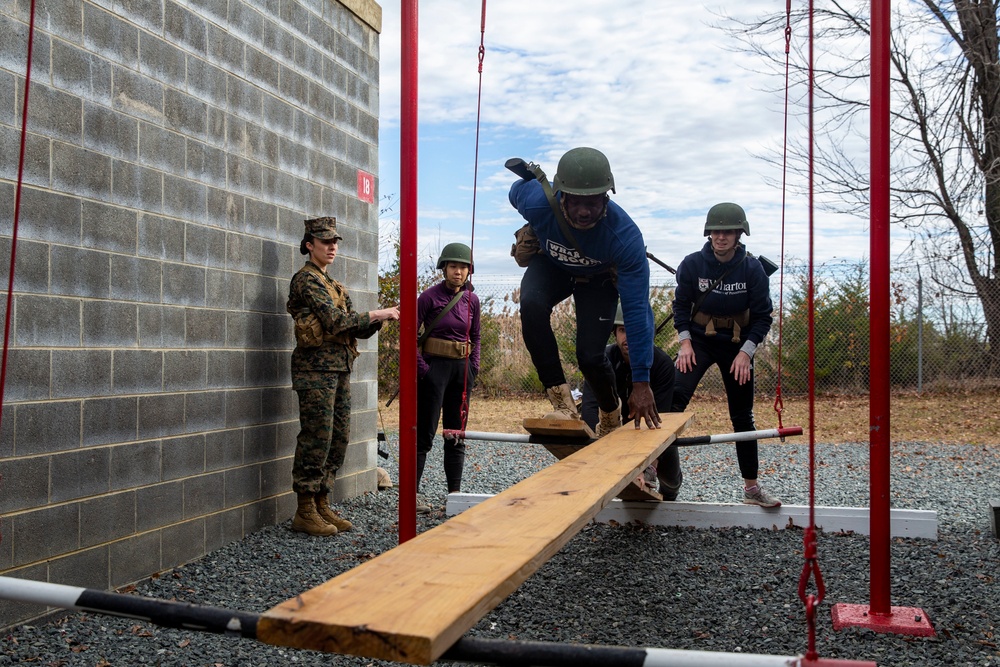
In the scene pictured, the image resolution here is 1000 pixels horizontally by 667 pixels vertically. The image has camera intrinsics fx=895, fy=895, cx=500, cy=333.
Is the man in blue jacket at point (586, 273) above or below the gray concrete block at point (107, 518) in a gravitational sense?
above

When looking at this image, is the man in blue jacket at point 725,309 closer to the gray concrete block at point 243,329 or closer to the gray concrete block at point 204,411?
the gray concrete block at point 243,329

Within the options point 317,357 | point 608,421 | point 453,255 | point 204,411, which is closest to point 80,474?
point 204,411

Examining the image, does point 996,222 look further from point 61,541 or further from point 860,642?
point 61,541

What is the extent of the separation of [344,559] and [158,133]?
8.50 feet

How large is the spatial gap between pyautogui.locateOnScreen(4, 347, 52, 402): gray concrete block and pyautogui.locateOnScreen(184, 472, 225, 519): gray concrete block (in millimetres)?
1259

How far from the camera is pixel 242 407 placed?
224 inches

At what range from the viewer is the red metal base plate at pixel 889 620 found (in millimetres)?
3738

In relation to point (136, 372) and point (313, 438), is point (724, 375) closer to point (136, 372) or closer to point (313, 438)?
point (313, 438)

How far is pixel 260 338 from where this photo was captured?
587 centimetres

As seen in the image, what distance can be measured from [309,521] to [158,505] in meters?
1.15

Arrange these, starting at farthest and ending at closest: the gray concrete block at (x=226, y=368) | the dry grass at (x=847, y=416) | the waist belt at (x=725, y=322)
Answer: the dry grass at (x=847, y=416)
the waist belt at (x=725, y=322)
the gray concrete block at (x=226, y=368)

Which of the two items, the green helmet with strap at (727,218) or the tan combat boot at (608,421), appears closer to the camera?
the tan combat boot at (608,421)

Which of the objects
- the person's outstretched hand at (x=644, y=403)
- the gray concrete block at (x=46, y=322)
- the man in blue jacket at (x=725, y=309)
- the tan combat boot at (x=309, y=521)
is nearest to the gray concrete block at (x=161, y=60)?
the gray concrete block at (x=46, y=322)

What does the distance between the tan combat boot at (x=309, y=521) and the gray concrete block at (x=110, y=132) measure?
2407mm
